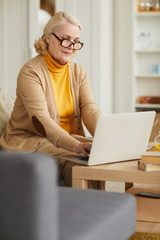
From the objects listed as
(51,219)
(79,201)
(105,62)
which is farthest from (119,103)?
(51,219)

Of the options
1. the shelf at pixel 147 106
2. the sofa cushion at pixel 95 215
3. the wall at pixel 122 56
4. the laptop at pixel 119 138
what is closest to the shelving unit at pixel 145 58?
the shelf at pixel 147 106

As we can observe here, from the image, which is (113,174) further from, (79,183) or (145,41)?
(145,41)

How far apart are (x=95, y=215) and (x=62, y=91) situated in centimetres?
139

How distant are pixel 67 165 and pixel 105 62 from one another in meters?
3.37

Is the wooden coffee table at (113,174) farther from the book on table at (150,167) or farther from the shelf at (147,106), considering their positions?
the shelf at (147,106)

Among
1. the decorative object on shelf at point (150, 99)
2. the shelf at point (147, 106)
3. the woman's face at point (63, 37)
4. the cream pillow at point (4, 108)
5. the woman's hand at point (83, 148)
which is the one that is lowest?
the shelf at point (147, 106)

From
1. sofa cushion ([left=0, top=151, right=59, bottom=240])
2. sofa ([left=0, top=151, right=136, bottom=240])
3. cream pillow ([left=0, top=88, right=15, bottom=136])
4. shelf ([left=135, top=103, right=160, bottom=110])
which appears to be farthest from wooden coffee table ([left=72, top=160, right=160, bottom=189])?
shelf ([left=135, top=103, right=160, bottom=110])

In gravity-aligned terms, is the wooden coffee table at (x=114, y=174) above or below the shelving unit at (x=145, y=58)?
below

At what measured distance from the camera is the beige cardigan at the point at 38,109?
2396mm

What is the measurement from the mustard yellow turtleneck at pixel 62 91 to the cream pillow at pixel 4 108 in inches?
14.7

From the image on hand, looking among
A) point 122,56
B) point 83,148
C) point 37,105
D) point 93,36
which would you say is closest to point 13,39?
point 93,36

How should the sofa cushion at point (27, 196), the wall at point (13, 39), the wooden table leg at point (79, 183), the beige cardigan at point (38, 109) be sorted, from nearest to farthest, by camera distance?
1. the sofa cushion at point (27, 196)
2. the wooden table leg at point (79, 183)
3. the beige cardigan at point (38, 109)
4. the wall at point (13, 39)

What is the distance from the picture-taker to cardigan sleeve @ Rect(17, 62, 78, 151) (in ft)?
7.45

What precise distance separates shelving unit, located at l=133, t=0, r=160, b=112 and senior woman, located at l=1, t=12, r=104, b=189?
10.1 feet
